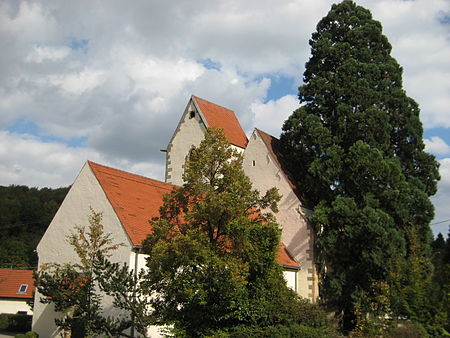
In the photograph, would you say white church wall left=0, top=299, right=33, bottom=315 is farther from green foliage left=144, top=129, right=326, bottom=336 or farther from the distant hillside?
the distant hillside

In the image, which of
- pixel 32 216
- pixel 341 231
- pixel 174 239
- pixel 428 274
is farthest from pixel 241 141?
pixel 32 216

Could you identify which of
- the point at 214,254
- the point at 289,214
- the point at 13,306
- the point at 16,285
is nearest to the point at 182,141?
the point at 289,214

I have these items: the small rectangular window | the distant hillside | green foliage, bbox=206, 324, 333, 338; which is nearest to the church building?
green foliage, bbox=206, 324, 333, 338

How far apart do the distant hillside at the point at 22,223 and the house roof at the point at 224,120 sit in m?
51.3

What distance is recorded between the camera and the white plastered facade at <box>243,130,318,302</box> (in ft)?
76.2

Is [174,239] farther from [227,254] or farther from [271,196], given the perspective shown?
[271,196]

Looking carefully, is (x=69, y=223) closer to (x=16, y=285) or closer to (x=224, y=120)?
(x=224, y=120)

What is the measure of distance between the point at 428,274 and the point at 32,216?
7143cm

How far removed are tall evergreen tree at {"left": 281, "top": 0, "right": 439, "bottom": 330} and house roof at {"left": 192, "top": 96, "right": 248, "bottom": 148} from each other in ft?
12.5

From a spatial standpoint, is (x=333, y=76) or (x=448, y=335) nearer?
(x=448, y=335)

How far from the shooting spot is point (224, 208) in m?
13.9

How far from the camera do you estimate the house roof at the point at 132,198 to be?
18.7m

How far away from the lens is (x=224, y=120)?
29484 mm

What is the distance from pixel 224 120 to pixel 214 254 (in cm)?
1656
